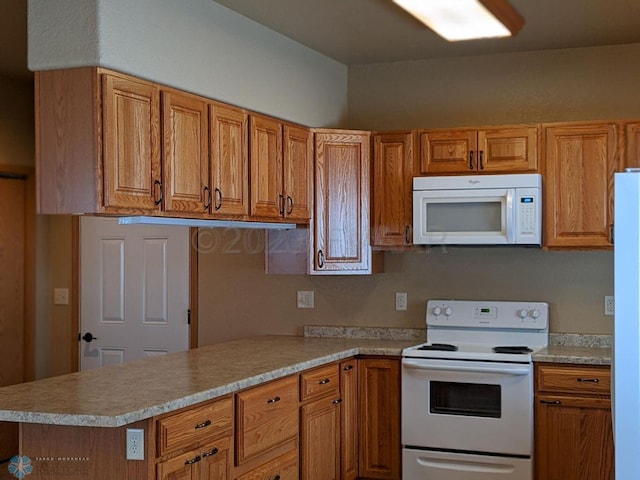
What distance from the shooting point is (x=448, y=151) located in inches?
199

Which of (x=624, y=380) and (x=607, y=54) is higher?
(x=607, y=54)

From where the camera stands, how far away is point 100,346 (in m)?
6.06

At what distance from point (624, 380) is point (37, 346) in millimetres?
4844

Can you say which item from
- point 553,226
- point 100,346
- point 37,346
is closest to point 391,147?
point 553,226

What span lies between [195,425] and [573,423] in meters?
2.22

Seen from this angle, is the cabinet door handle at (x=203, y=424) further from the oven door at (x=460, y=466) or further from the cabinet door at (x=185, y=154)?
the oven door at (x=460, y=466)

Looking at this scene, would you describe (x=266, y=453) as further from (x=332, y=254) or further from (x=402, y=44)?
(x=402, y=44)

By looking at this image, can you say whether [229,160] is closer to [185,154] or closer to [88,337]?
[185,154]

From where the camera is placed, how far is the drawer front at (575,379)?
14.7 feet

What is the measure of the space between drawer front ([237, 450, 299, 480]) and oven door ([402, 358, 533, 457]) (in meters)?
0.87

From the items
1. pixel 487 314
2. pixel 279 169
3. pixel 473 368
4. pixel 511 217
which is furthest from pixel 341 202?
pixel 473 368

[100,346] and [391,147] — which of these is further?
[100,346]

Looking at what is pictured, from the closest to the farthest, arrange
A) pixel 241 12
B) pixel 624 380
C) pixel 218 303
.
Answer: pixel 624 380 → pixel 241 12 → pixel 218 303

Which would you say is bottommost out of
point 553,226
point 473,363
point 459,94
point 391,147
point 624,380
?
point 473,363
